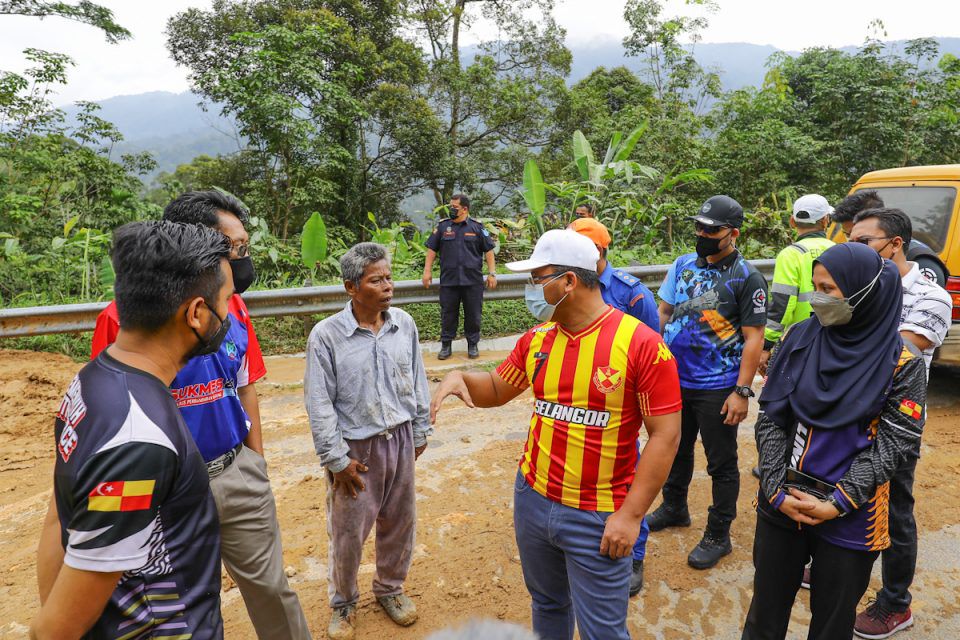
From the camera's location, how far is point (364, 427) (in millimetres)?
2799

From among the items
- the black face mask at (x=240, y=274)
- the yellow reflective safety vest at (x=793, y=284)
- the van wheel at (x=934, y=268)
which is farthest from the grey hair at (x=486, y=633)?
the van wheel at (x=934, y=268)

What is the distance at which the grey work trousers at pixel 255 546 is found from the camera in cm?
226

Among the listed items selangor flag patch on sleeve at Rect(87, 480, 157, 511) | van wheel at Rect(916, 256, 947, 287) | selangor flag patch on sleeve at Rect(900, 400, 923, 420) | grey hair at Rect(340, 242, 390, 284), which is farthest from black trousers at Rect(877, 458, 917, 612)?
selangor flag patch on sleeve at Rect(87, 480, 157, 511)

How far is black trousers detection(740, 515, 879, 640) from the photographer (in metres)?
2.13

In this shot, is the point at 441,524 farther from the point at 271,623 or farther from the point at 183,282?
the point at 183,282

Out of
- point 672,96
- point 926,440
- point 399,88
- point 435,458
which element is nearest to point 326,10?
point 399,88

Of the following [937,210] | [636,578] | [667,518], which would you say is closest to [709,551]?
[667,518]

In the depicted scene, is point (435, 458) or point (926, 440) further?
point (926, 440)

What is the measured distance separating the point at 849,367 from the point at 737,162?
13.6m

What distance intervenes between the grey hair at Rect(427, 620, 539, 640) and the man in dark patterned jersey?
2.76 feet

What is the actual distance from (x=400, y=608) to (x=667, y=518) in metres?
1.73

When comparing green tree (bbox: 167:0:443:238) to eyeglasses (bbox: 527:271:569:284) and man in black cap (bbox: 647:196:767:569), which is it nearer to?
man in black cap (bbox: 647:196:767:569)

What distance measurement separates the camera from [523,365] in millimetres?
2484

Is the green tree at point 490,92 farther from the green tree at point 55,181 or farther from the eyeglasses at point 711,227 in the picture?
the eyeglasses at point 711,227
